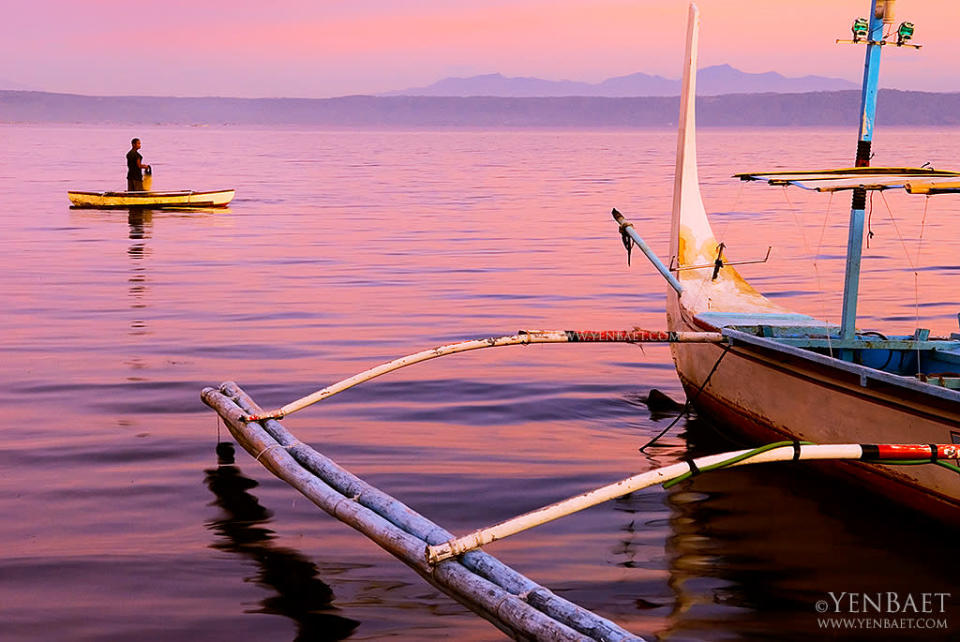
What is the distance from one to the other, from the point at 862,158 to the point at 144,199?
29.7 m

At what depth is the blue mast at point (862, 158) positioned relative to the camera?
431 inches

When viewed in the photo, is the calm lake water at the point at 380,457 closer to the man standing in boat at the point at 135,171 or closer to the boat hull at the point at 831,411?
the boat hull at the point at 831,411

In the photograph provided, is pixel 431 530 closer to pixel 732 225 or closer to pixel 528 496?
pixel 528 496

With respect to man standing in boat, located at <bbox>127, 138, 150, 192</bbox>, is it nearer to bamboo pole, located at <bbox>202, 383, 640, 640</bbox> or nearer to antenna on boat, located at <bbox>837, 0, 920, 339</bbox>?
bamboo pole, located at <bbox>202, 383, 640, 640</bbox>

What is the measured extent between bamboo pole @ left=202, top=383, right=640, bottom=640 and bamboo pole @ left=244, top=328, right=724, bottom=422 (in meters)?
0.31

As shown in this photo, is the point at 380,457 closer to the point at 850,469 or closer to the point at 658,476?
the point at 850,469

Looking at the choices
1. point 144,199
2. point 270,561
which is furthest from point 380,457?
point 144,199

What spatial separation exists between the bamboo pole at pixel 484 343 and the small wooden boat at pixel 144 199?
27.9 meters

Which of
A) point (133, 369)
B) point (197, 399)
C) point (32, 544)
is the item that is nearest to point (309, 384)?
point (197, 399)

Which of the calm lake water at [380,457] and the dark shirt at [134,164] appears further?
the dark shirt at [134,164]

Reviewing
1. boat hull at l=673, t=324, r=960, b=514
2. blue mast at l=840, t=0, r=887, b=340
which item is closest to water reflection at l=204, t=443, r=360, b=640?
boat hull at l=673, t=324, r=960, b=514

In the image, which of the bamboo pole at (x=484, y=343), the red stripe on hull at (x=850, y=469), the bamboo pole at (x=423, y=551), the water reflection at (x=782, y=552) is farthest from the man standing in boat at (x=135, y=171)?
the water reflection at (x=782, y=552)

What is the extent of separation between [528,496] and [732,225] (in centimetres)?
3134

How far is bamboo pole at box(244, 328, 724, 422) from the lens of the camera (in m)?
10.3
